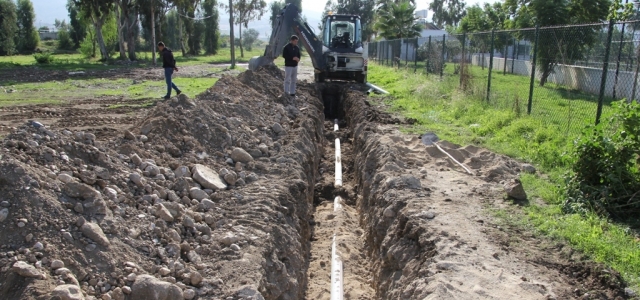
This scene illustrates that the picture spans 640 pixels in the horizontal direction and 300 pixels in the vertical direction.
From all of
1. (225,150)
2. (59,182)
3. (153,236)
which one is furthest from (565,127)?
(59,182)

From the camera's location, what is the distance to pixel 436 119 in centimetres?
1174

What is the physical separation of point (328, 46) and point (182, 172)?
13923mm

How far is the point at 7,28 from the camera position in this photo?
1818 inches

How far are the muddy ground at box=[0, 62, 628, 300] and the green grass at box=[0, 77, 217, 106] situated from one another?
8.48 m

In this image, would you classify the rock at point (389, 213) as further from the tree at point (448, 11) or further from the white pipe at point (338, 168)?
the tree at point (448, 11)

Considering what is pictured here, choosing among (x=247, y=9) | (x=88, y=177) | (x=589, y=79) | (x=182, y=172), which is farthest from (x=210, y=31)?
(x=88, y=177)

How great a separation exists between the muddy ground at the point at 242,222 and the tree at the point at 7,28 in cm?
4511

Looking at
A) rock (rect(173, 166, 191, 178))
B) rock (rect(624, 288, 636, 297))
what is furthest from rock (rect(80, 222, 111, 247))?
rock (rect(624, 288, 636, 297))

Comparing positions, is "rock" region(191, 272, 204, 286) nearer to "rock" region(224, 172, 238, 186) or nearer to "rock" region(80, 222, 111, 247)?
"rock" region(80, 222, 111, 247)

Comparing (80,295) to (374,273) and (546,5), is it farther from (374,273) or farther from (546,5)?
(546,5)

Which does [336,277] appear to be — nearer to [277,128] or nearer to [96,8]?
[277,128]

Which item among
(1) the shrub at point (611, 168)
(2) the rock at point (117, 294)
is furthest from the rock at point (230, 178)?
(1) the shrub at point (611, 168)

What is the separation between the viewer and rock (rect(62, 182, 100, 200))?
436 centimetres

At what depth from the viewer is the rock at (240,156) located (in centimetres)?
733
